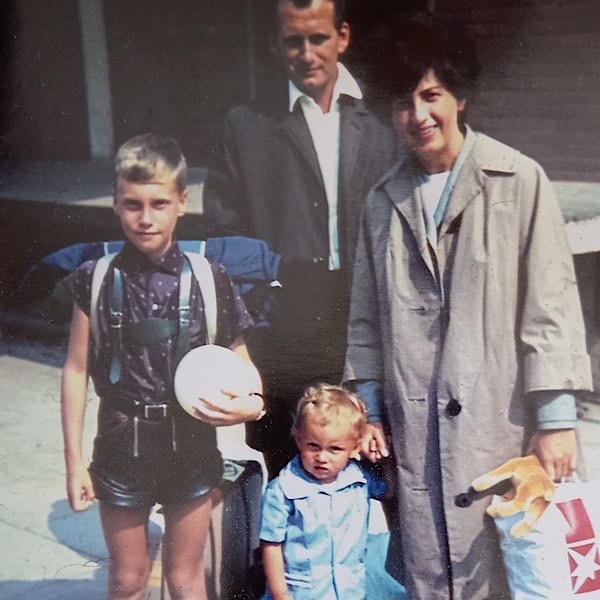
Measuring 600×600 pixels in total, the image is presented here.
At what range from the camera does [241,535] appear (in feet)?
10.2

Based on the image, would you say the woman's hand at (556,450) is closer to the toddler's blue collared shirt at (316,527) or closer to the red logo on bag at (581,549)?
the red logo on bag at (581,549)

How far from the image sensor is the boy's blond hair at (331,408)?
282cm

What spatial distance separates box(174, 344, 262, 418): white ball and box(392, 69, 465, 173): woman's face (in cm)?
85

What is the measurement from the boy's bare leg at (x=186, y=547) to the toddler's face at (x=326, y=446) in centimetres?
41

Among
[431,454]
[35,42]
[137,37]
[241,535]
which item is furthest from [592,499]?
[35,42]

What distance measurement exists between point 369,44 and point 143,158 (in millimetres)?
757

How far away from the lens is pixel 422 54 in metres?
2.71

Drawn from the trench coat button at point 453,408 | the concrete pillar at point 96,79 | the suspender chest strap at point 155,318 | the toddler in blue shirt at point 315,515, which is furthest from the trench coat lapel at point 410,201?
the concrete pillar at point 96,79

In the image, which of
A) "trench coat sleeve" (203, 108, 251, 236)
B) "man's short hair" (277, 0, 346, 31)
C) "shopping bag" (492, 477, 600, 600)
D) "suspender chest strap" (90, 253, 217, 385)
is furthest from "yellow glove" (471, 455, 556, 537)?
"man's short hair" (277, 0, 346, 31)

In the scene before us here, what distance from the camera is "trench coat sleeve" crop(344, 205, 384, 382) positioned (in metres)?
2.87

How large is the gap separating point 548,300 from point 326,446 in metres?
0.78

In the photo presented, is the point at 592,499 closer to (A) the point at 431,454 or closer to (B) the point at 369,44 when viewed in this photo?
(A) the point at 431,454

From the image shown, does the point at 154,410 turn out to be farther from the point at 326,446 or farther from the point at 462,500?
the point at 462,500

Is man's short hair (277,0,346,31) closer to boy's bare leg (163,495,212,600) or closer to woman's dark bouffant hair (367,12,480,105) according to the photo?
woman's dark bouffant hair (367,12,480,105)
